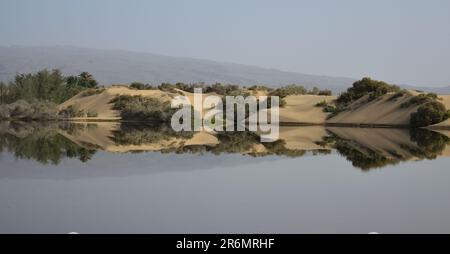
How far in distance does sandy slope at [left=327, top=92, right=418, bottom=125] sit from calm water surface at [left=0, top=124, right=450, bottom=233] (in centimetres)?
2265

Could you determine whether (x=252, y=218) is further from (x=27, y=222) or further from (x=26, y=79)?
(x=26, y=79)

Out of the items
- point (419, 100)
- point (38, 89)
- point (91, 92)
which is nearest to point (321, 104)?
point (419, 100)

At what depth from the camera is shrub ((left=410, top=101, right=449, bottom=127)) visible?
4541 cm

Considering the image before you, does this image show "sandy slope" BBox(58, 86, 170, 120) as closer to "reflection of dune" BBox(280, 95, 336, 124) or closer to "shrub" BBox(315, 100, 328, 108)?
"reflection of dune" BBox(280, 95, 336, 124)

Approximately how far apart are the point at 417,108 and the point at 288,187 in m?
34.5

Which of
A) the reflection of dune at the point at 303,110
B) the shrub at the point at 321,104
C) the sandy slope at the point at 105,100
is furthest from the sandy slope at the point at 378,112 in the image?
the sandy slope at the point at 105,100

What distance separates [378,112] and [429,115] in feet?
20.0

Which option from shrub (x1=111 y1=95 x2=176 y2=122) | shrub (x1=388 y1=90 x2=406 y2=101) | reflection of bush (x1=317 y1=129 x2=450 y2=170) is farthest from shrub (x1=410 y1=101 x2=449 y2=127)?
shrub (x1=111 y1=95 x2=176 y2=122)

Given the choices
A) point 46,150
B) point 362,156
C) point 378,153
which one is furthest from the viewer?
point 46,150

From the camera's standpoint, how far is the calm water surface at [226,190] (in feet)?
34.2

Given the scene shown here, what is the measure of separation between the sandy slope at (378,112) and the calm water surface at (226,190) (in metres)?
22.7

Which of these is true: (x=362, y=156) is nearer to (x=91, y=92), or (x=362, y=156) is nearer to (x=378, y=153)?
(x=378, y=153)

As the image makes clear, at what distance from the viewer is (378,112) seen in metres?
51.3

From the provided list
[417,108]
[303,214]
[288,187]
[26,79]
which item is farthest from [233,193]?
[26,79]
